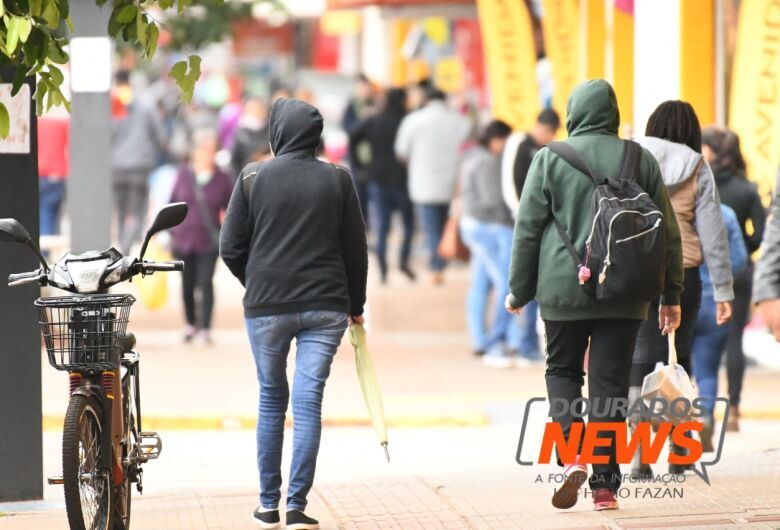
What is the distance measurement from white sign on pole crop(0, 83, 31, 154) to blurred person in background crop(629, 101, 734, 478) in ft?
9.18

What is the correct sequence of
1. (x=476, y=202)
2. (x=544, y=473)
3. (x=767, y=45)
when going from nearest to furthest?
1. (x=544, y=473)
2. (x=767, y=45)
3. (x=476, y=202)

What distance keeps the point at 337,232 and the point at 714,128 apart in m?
3.46

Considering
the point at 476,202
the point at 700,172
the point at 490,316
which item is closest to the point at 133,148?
the point at 490,316

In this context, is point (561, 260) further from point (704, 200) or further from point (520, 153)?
point (520, 153)

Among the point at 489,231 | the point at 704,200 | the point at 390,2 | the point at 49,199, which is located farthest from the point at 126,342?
the point at 390,2

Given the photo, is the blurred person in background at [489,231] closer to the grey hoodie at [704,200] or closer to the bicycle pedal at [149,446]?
the grey hoodie at [704,200]

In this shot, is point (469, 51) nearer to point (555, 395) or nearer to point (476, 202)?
point (476, 202)

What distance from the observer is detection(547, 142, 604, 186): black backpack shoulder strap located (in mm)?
6504

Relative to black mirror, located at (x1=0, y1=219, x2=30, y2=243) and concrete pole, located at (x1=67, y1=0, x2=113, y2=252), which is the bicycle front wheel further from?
concrete pole, located at (x1=67, y1=0, x2=113, y2=252)

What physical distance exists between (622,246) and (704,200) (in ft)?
4.34

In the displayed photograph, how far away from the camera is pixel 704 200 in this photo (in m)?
7.54

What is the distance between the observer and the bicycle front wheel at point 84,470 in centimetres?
577

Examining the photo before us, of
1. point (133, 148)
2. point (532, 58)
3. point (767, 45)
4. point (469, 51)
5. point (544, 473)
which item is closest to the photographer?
point (544, 473)

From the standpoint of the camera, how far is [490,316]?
1628 centimetres
